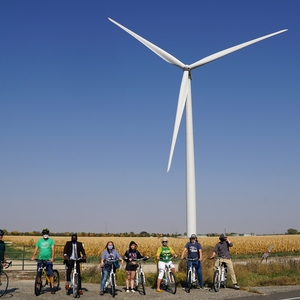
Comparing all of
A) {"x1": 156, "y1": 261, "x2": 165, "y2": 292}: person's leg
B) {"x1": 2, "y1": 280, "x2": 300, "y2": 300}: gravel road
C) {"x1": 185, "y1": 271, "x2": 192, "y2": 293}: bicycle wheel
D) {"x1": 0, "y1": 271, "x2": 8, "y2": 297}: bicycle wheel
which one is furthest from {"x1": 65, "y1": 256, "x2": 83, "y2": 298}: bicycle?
{"x1": 185, "y1": 271, "x2": 192, "y2": 293}: bicycle wheel

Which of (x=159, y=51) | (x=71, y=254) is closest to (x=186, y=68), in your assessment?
(x=159, y=51)

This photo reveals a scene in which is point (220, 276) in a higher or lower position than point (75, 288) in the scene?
higher

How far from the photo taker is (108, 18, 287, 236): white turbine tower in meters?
24.3

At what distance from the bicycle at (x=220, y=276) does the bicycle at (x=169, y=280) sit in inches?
50.0

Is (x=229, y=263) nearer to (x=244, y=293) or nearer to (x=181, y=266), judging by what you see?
(x=244, y=293)

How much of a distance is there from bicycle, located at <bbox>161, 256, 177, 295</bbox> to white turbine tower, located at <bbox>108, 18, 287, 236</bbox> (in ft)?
Answer: 32.8

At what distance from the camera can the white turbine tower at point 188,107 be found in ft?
79.8

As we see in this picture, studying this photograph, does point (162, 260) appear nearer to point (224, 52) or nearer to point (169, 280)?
point (169, 280)

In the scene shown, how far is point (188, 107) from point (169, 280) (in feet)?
47.1

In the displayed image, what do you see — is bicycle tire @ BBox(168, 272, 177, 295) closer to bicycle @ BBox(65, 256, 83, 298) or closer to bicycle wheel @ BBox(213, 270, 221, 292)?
bicycle wheel @ BBox(213, 270, 221, 292)

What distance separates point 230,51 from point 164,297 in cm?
2006

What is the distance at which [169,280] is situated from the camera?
1352 centimetres

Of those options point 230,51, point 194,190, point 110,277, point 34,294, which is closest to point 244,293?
point 110,277

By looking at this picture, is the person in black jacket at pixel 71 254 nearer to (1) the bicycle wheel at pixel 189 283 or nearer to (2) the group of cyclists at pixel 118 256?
(2) the group of cyclists at pixel 118 256
